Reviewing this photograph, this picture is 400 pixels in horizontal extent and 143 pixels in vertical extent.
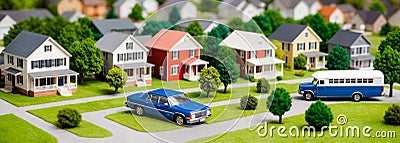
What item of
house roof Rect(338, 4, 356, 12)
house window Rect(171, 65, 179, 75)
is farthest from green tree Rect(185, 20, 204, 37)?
house roof Rect(338, 4, 356, 12)

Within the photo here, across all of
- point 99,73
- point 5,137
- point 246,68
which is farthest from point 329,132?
point 99,73

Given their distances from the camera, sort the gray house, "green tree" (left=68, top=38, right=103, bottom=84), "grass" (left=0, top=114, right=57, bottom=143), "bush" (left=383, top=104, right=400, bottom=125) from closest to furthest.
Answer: "grass" (left=0, top=114, right=57, bottom=143), "bush" (left=383, top=104, right=400, bottom=125), "green tree" (left=68, top=38, right=103, bottom=84), the gray house

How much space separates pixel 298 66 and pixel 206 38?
16.3m

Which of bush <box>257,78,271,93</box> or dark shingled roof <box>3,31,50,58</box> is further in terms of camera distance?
dark shingled roof <box>3,31,50,58</box>

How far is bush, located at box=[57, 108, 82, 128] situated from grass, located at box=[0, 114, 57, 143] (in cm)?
113

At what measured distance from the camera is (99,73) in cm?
4153

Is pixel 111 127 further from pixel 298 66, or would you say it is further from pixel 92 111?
pixel 298 66

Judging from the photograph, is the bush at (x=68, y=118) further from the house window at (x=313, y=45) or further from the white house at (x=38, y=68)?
the house window at (x=313, y=45)

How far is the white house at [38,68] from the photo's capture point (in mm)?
36844

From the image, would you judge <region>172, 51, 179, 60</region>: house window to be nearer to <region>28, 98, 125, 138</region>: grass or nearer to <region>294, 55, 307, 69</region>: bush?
<region>28, 98, 125, 138</region>: grass

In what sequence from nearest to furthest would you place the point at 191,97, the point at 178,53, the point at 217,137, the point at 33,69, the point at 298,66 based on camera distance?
the point at 217,137, the point at 191,97, the point at 33,69, the point at 178,53, the point at 298,66

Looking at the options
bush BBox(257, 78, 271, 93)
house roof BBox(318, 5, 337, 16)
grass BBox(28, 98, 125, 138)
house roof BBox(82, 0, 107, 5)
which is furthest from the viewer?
house roof BBox(82, 0, 107, 5)

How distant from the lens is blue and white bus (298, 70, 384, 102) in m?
36.0

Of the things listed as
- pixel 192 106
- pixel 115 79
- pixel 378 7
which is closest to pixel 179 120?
pixel 192 106
